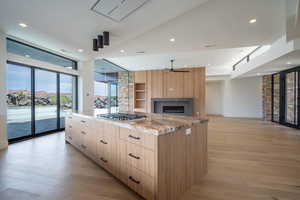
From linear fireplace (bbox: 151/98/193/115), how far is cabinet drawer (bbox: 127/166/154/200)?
18.9ft

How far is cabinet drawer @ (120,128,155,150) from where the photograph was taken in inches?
56.4

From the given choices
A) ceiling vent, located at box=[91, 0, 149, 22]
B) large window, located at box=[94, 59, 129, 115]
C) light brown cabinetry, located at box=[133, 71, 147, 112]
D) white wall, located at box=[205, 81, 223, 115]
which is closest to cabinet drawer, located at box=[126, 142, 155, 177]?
ceiling vent, located at box=[91, 0, 149, 22]

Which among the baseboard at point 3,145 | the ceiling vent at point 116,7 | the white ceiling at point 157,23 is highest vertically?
the white ceiling at point 157,23

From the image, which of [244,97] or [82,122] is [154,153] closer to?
[82,122]

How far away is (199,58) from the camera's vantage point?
562 cm

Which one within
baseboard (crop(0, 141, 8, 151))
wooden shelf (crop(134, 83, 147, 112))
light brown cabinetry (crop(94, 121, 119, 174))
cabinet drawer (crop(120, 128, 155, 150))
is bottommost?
baseboard (crop(0, 141, 8, 151))

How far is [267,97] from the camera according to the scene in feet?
24.6

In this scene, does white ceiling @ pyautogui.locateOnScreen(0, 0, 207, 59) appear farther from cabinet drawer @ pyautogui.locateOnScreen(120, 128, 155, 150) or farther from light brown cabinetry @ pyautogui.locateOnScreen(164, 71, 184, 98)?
light brown cabinetry @ pyautogui.locateOnScreen(164, 71, 184, 98)

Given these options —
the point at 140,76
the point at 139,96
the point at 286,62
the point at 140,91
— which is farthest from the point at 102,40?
the point at 286,62

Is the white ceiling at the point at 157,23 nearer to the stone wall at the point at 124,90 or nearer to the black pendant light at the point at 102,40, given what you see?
the black pendant light at the point at 102,40

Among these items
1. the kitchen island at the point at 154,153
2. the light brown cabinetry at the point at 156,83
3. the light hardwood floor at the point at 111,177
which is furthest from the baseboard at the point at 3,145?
the light brown cabinetry at the point at 156,83

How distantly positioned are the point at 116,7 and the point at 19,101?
3.77 metres

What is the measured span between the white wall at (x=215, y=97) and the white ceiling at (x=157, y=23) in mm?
6481

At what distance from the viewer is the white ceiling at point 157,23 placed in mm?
2238
